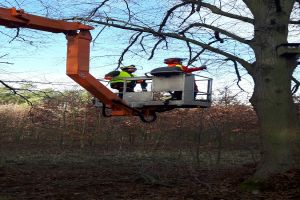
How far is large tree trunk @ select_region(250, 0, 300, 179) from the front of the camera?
9695 millimetres

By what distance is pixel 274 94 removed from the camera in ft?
32.1

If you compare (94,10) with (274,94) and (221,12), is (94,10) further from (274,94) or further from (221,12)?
(274,94)

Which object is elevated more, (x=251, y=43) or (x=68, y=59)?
(x=251, y=43)

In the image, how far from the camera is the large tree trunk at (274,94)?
9.70 meters

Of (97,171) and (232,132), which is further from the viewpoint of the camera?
(232,132)

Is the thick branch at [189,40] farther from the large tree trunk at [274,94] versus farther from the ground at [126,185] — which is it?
the ground at [126,185]

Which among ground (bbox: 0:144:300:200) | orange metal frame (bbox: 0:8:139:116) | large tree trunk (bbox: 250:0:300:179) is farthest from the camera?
large tree trunk (bbox: 250:0:300:179)

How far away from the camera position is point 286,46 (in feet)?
32.0

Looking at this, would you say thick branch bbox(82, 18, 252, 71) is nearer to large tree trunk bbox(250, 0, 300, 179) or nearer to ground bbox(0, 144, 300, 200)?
large tree trunk bbox(250, 0, 300, 179)

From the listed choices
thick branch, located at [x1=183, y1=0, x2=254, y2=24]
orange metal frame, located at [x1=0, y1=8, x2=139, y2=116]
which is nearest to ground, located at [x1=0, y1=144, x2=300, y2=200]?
orange metal frame, located at [x1=0, y1=8, x2=139, y2=116]

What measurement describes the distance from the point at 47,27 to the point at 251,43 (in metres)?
4.38

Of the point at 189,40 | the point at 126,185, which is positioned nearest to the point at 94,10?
the point at 189,40

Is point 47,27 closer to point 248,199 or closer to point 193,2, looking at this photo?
point 193,2

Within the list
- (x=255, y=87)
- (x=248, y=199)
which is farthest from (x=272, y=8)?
(x=248, y=199)
